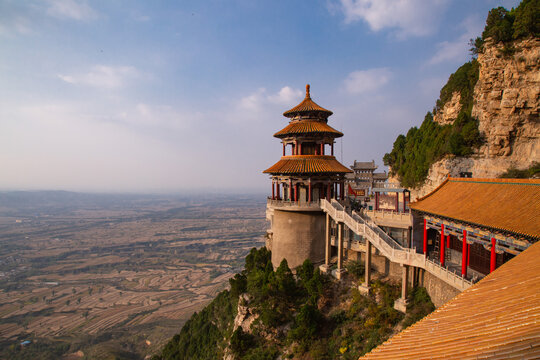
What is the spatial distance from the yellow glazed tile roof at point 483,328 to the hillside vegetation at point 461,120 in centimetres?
2753

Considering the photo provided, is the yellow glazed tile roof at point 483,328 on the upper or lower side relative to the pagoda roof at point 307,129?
lower

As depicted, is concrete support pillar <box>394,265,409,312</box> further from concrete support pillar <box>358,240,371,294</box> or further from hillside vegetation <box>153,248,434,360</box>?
concrete support pillar <box>358,240,371,294</box>

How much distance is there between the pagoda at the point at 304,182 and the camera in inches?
942

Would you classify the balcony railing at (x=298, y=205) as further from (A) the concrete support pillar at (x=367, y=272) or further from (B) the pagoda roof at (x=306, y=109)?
(B) the pagoda roof at (x=306, y=109)

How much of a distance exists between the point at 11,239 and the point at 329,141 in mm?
205572

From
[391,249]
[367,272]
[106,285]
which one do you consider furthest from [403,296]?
[106,285]

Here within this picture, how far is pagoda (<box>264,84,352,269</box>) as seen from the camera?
78.5 feet

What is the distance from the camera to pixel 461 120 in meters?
32.0

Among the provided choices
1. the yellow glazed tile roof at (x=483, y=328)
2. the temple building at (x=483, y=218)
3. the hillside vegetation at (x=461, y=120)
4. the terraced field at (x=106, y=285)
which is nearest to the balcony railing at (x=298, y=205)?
the temple building at (x=483, y=218)

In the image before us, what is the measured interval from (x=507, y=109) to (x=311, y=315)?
2669 cm

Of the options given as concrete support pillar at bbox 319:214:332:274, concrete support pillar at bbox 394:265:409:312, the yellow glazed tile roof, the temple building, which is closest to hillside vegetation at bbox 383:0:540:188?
the temple building

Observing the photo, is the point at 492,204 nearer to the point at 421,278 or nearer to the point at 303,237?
the point at 421,278

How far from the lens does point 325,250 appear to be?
945 inches

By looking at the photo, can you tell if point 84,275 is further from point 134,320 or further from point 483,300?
point 483,300
